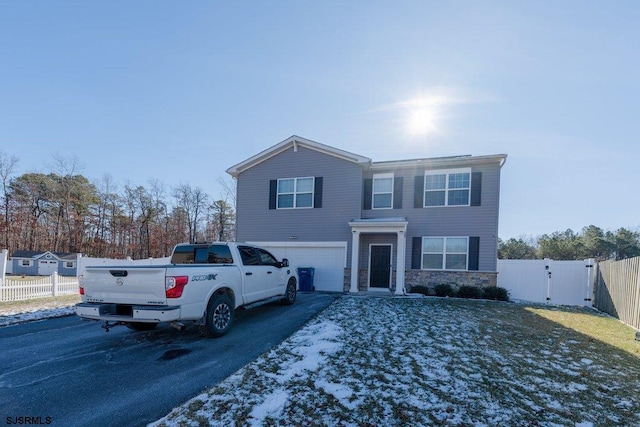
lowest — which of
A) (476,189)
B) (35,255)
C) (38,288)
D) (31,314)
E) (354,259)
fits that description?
(35,255)

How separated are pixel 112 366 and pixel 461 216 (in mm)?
11920

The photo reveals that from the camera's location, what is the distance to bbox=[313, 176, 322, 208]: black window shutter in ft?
45.7

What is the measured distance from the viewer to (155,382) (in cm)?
396

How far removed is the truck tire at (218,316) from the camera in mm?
5645

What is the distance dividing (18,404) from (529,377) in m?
6.08

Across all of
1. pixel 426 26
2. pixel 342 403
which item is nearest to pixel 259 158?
pixel 426 26

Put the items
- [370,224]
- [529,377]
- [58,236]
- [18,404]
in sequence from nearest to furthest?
[18,404], [529,377], [370,224], [58,236]

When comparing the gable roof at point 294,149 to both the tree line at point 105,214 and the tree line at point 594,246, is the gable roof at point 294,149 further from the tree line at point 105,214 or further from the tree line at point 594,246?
the tree line at point 594,246

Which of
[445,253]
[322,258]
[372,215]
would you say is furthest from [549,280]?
[322,258]

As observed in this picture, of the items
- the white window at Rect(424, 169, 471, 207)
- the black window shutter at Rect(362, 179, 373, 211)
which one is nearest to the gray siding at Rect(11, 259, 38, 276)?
the black window shutter at Rect(362, 179, 373, 211)

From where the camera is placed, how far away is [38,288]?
1136 cm

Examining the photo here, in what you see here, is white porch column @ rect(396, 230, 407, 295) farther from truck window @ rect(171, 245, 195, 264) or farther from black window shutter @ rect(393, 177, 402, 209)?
truck window @ rect(171, 245, 195, 264)

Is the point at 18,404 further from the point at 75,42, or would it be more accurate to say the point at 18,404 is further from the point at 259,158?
the point at 259,158

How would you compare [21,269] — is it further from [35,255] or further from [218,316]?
[218,316]
